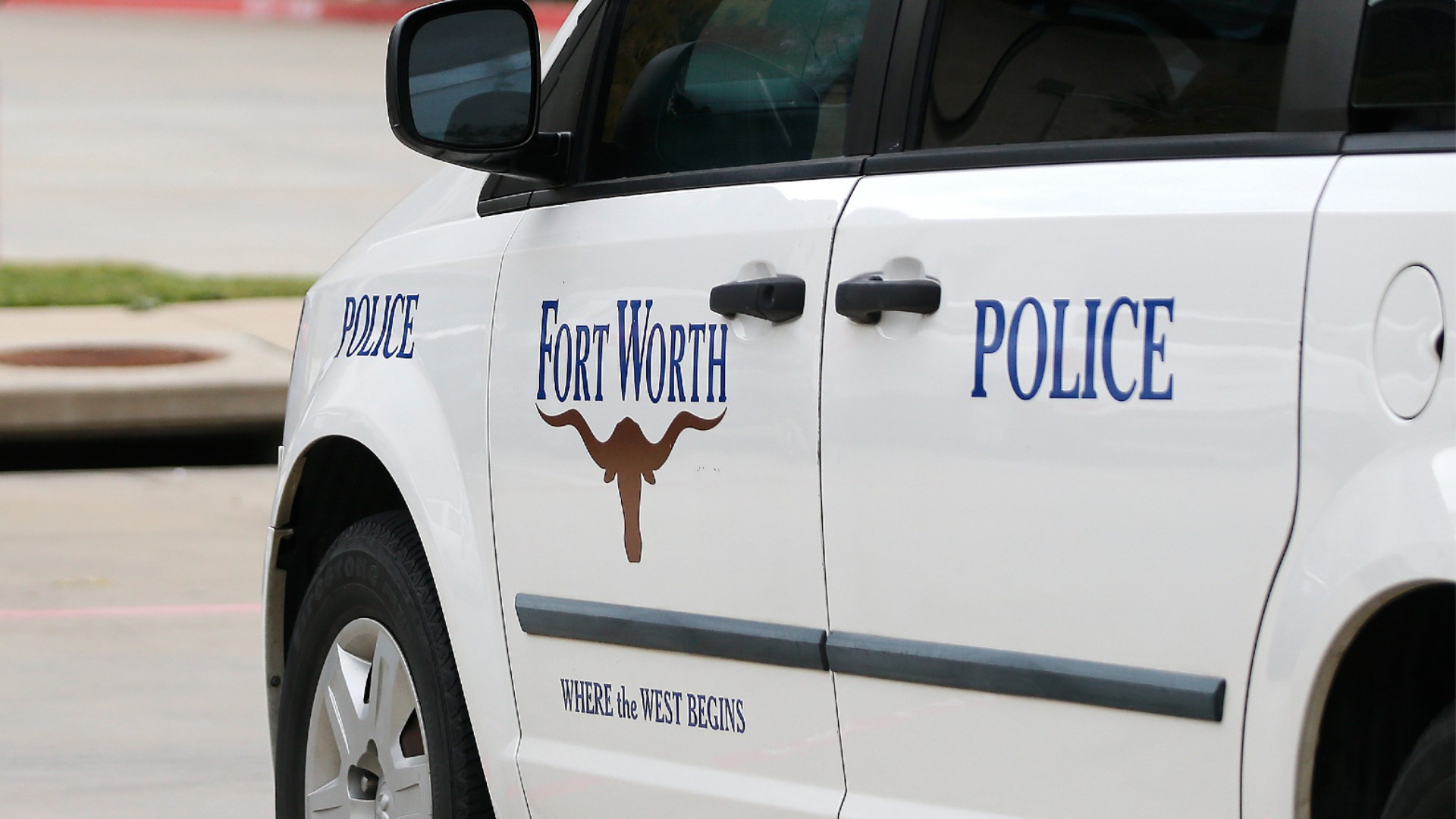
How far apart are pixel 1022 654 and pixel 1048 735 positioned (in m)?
0.10

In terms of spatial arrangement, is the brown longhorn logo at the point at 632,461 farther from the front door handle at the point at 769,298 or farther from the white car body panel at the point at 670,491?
the front door handle at the point at 769,298

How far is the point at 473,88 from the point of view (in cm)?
354

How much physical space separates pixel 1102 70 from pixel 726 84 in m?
0.74

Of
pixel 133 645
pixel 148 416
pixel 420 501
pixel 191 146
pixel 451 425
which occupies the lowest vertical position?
pixel 133 645

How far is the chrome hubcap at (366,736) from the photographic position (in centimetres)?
373

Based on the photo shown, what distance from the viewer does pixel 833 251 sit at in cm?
295

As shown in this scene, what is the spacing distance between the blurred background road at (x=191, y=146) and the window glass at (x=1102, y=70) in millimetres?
12246

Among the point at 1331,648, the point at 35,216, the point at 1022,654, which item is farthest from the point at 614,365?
the point at 35,216

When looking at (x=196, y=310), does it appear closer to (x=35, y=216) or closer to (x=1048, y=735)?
(x=35, y=216)

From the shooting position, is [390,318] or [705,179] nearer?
[705,179]

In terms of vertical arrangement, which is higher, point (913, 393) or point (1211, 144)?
point (1211, 144)

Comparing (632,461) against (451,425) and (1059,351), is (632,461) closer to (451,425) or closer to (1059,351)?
(451,425)

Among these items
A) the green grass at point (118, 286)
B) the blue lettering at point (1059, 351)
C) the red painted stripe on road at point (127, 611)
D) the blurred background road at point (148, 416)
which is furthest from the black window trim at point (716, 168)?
the green grass at point (118, 286)

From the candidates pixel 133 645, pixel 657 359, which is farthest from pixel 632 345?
pixel 133 645
